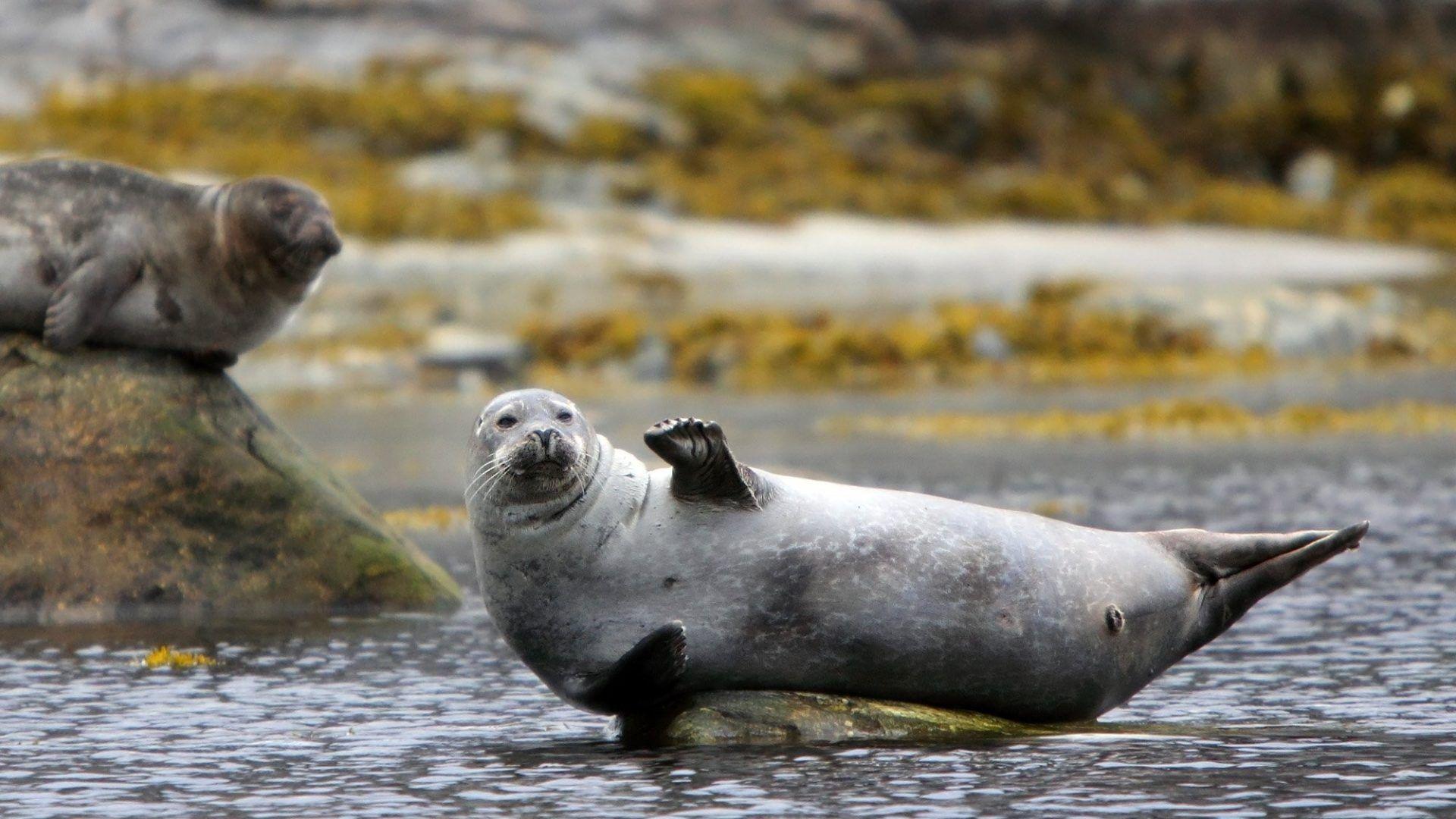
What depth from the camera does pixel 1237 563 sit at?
9570 millimetres

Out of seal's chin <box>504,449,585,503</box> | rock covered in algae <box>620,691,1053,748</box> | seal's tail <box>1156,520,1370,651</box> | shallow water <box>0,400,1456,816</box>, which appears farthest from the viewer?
seal's tail <box>1156,520,1370,651</box>

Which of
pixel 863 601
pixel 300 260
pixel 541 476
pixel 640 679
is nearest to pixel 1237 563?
pixel 863 601

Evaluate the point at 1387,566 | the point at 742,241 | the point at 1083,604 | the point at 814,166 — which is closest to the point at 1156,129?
the point at 814,166

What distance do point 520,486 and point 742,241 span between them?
43.1 metres

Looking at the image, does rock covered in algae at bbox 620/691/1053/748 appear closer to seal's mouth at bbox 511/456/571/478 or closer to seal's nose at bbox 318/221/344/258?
seal's mouth at bbox 511/456/571/478

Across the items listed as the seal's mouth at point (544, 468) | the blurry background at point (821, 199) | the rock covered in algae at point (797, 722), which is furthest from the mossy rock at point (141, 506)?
the blurry background at point (821, 199)

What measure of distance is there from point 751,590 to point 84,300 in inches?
217

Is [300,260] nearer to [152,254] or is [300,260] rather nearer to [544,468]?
[152,254]

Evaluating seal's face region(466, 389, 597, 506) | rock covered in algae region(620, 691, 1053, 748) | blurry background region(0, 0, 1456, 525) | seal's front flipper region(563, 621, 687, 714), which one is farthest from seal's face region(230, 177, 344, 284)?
blurry background region(0, 0, 1456, 525)

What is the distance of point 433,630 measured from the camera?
12.5 meters

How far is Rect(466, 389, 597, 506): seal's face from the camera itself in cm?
860

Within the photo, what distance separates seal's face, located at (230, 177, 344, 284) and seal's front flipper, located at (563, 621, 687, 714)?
4854 mm

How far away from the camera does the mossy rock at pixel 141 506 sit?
12781 millimetres

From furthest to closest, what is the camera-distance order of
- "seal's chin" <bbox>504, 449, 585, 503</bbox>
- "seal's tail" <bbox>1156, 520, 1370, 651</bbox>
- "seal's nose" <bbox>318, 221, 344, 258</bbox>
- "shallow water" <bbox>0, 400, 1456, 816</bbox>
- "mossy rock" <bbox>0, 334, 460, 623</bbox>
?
"seal's nose" <bbox>318, 221, 344, 258</bbox> < "mossy rock" <bbox>0, 334, 460, 623</bbox> < "seal's tail" <bbox>1156, 520, 1370, 651</bbox> < "seal's chin" <bbox>504, 449, 585, 503</bbox> < "shallow water" <bbox>0, 400, 1456, 816</bbox>
